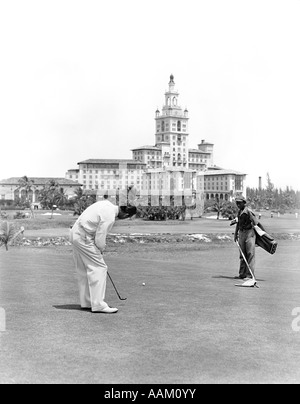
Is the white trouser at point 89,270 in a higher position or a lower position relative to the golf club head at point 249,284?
higher

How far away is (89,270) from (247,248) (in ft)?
17.1

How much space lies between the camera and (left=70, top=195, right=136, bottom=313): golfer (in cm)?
883

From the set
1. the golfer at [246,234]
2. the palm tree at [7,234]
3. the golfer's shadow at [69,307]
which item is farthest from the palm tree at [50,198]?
the golfer's shadow at [69,307]

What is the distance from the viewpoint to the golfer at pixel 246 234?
509 inches

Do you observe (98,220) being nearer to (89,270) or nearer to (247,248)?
(89,270)

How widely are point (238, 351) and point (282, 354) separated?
1.60 feet

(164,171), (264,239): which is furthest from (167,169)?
(264,239)

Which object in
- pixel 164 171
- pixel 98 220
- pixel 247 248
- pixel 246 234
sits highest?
pixel 164 171

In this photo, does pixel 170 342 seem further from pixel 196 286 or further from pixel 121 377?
pixel 196 286

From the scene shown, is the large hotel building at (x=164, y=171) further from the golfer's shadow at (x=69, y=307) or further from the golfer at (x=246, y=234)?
the golfer's shadow at (x=69, y=307)

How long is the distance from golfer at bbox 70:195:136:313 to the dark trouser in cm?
477

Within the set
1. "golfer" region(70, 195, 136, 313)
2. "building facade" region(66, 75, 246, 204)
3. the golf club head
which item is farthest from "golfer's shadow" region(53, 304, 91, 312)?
"building facade" region(66, 75, 246, 204)

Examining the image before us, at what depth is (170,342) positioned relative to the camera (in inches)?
270

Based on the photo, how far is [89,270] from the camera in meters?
8.91
